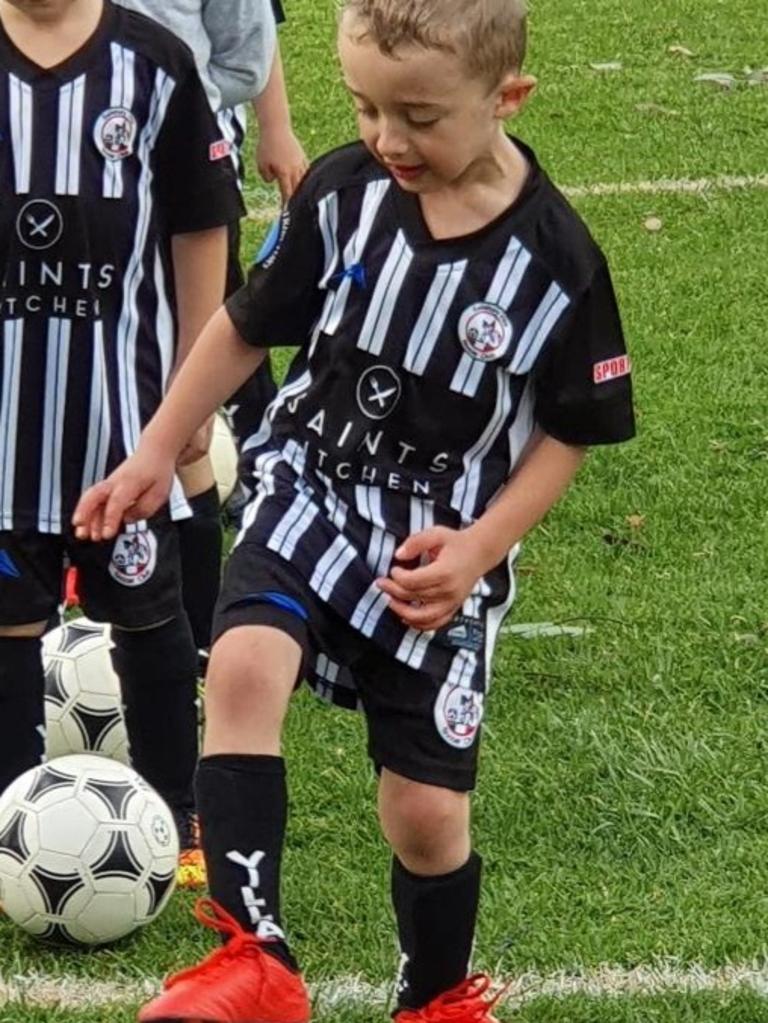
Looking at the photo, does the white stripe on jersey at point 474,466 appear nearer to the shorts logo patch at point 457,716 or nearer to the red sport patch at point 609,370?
the red sport patch at point 609,370

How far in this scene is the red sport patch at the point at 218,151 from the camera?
4109 mm

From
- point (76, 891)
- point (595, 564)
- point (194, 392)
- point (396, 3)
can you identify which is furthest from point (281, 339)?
point (595, 564)

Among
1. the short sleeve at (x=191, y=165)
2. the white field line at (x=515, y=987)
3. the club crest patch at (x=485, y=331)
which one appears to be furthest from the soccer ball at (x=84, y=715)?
the club crest patch at (x=485, y=331)

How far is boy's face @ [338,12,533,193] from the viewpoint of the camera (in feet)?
10.2

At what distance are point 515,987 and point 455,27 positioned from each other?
1686 mm

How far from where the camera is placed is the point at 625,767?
4.72 m

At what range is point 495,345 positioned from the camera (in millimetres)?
3334

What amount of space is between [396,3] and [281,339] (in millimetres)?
578

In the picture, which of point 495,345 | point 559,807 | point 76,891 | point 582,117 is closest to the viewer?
point 495,345

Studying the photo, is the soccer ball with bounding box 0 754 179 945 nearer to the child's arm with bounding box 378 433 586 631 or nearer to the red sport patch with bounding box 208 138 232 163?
the child's arm with bounding box 378 433 586 631

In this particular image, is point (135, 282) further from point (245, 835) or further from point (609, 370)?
point (245, 835)

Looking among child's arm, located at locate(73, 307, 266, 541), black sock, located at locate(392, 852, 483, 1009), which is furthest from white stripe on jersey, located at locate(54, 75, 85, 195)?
black sock, located at locate(392, 852, 483, 1009)

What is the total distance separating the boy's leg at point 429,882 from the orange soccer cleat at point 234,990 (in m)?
0.41

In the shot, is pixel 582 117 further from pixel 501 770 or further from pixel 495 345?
pixel 495 345
